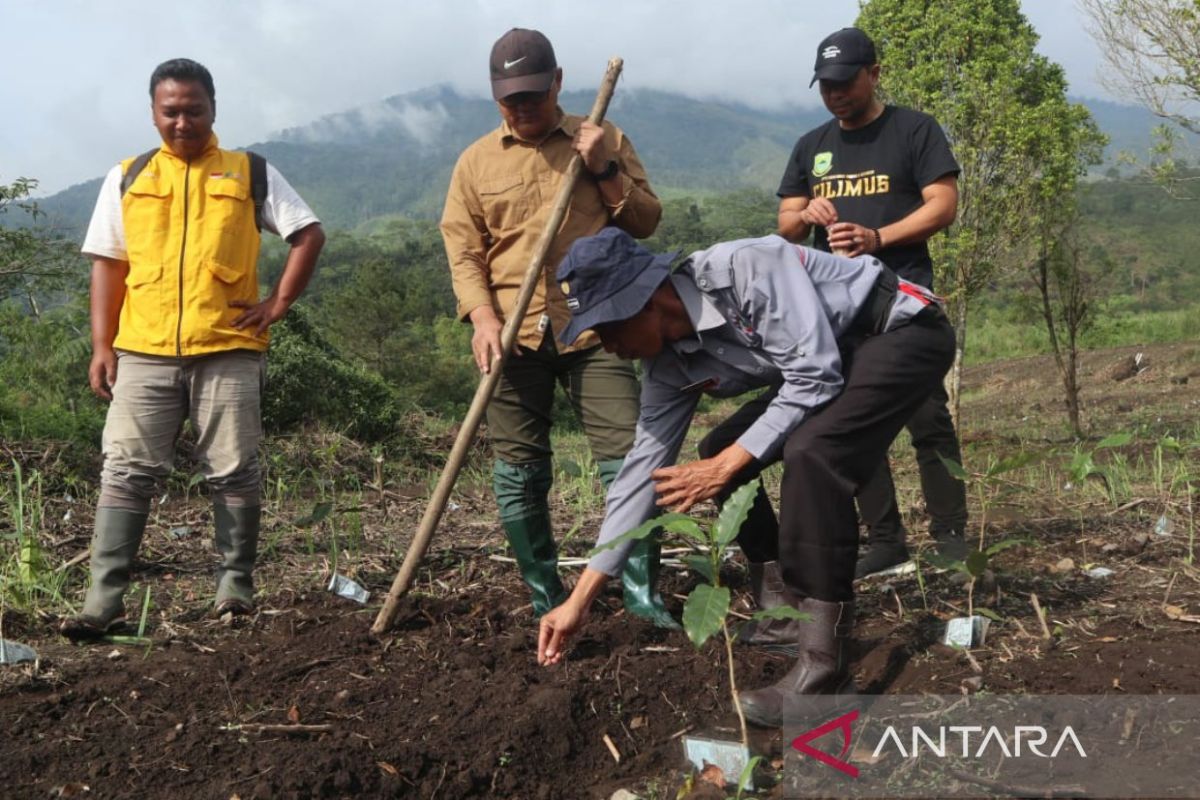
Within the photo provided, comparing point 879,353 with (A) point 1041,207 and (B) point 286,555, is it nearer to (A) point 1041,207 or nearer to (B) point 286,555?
(B) point 286,555

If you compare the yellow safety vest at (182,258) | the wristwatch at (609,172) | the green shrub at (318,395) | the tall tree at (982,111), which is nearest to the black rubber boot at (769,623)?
the wristwatch at (609,172)

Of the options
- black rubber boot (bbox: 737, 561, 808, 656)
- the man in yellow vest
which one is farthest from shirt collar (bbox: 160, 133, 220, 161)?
black rubber boot (bbox: 737, 561, 808, 656)

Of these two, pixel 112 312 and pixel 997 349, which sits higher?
pixel 112 312

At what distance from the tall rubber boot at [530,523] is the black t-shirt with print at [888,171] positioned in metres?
1.39

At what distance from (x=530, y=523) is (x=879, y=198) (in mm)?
1624

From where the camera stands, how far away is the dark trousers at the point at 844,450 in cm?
257

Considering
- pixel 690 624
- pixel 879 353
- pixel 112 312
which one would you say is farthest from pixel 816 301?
pixel 112 312

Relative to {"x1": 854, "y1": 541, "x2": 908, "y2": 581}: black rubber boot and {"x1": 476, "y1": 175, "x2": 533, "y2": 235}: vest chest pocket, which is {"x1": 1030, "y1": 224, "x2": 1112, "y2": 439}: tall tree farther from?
{"x1": 476, "y1": 175, "x2": 533, "y2": 235}: vest chest pocket

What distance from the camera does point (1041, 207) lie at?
33.4ft

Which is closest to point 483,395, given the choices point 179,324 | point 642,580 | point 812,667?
point 642,580

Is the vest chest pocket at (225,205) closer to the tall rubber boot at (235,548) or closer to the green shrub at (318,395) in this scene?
the tall rubber boot at (235,548)

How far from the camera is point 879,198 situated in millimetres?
3572

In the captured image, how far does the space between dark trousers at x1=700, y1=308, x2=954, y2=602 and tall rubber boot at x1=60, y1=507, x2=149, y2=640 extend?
6.83 feet

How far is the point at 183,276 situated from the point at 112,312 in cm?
36
